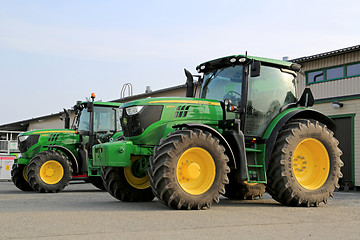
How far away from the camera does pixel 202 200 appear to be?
7.24 m

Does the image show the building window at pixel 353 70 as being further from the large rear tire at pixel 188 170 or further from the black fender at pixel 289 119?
the large rear tire at pixel 188 170

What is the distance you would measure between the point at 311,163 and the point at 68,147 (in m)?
7.70

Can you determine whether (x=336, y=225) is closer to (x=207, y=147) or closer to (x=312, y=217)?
(x=312, y=217)

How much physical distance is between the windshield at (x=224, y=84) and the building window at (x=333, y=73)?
943 centimetres

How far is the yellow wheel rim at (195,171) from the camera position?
7.32 meters

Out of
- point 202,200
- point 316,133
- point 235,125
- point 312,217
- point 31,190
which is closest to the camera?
point 312,217

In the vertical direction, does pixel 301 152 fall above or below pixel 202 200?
above

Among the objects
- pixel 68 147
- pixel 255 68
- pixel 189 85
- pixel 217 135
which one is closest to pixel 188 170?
pixel 217 135

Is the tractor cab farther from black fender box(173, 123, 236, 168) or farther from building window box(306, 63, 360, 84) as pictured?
building window box(306, 63, 360, 84)

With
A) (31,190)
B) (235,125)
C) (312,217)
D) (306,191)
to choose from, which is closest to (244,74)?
(235,125)

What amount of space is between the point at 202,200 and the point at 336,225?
6.94 ft

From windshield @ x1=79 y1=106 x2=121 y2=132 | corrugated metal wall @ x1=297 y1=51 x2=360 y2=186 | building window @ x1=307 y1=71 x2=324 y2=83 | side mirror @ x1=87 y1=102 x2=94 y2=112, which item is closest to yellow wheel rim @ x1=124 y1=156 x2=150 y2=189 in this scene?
side mirror @ x1=87 y1=102 x2=94 y2=112

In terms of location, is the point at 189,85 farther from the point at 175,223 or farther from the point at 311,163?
the point at 175,223

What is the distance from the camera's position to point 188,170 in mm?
7312
